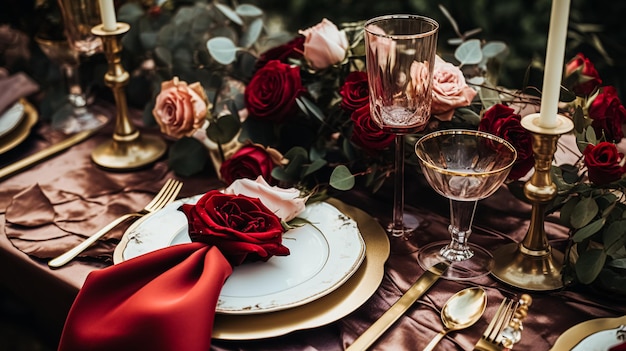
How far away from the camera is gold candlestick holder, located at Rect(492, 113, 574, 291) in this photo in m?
0.87

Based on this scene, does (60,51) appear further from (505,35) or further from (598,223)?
(505,35)

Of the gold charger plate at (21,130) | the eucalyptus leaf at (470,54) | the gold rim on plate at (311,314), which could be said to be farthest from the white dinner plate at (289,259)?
the gold charger plate at (21,130)

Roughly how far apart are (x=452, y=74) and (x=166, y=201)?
0.50 m

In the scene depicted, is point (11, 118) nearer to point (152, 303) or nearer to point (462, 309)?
point (152, 303)

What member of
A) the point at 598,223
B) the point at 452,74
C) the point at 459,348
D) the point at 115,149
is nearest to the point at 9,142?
the point at 115,149

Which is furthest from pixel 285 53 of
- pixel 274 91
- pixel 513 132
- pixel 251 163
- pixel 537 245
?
pixel 537 245

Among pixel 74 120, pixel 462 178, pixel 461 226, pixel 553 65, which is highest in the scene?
pixel 553 65

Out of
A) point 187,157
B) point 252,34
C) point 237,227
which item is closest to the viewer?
point 237,227

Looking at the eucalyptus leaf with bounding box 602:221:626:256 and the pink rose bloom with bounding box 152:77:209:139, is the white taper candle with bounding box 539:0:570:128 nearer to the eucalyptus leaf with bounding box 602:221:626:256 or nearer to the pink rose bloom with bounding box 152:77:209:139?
the eucalyptus leaf with bounding box 602:221:626:256

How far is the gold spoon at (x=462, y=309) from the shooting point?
0.85m

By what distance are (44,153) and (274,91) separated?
19.3 inches

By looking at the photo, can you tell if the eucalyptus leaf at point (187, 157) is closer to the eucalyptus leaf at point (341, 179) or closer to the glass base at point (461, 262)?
the eucalyptus leaf at point (341, 179)

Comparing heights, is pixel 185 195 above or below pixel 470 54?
below

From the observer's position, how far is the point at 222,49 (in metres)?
1.28
